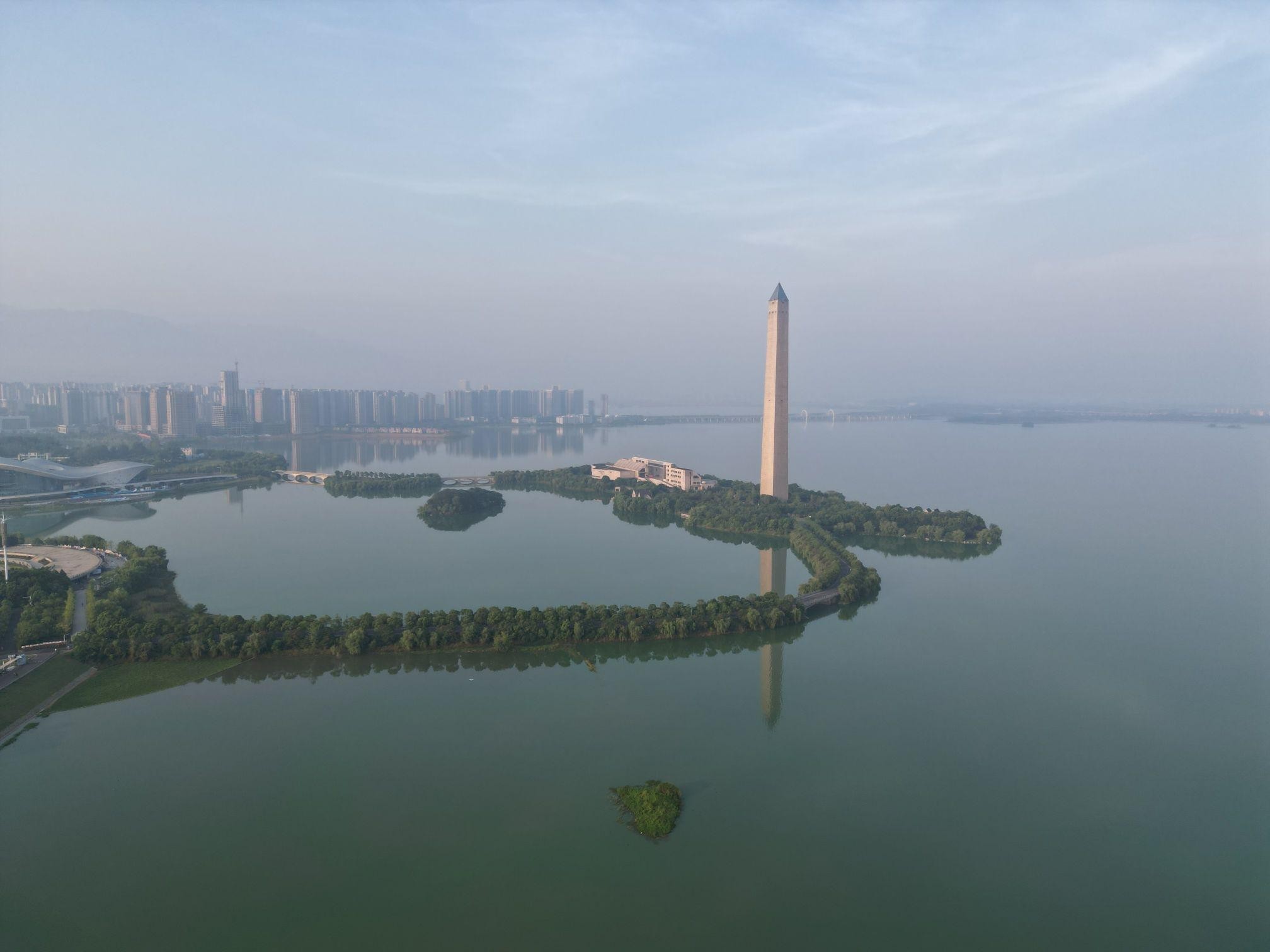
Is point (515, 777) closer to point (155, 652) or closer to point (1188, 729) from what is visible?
point (155, 652)

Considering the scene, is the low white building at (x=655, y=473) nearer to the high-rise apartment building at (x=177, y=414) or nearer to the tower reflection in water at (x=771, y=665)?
the tower reflection in water at (x=771, y=665)

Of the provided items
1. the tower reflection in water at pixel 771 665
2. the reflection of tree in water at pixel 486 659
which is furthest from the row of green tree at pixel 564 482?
the reflection of tree in water at pixel 486 659

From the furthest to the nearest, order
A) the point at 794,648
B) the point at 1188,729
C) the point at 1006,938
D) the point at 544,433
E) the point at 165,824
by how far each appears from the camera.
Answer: the point at 544,433 < the point at 794,648 < the point at 1188,729 < the point at 165,824 < the point at 1006,938

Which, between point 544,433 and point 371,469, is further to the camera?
point 544,433

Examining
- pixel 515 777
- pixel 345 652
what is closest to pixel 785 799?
pixel 515 777

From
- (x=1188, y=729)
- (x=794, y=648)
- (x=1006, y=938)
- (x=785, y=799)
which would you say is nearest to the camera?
(x=1006, y=938)

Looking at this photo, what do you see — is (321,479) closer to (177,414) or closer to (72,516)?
(72,516)

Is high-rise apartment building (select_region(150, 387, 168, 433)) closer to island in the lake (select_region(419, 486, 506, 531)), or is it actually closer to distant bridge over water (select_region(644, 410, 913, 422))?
island in the lake (select_region(419, 486, 506, 531))

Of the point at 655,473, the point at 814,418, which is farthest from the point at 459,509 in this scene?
the point at 814,418
